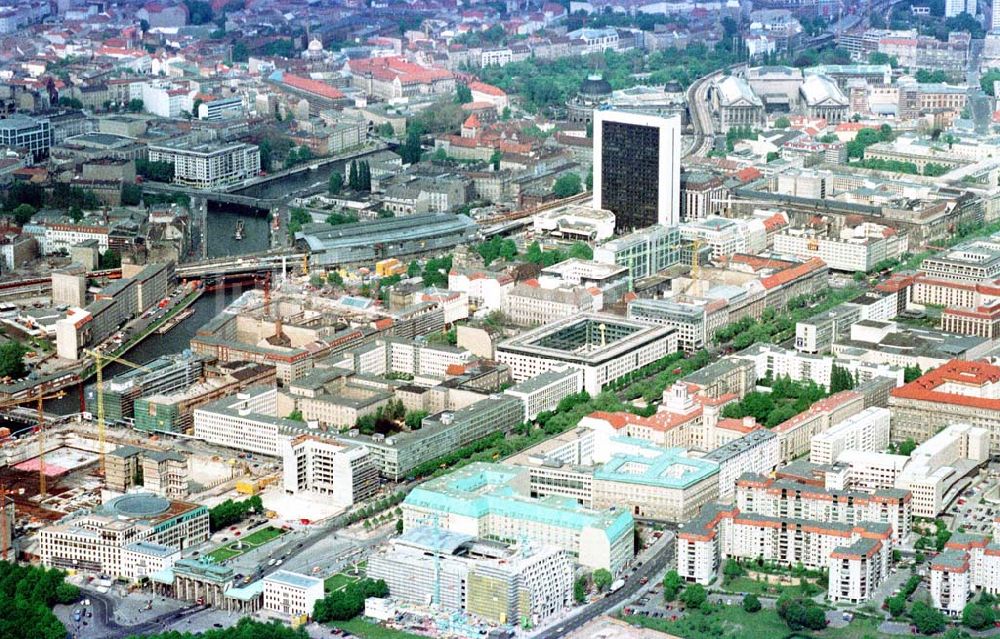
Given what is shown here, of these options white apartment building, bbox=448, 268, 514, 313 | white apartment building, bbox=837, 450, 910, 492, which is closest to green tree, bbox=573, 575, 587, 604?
white apartment building, bbox=837, 450, 910, 492

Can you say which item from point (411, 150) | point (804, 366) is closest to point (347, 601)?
point (804, 366)

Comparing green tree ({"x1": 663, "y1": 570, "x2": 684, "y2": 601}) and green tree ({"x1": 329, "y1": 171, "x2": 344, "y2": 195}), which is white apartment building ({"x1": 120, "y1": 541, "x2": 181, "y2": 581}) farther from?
green tree ({"x1": 329, "y1": 171, "x2": 344, "y2": 195})

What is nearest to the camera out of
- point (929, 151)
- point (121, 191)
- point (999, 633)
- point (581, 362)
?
point (999, 633)

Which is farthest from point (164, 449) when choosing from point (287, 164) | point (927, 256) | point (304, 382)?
point (287, 164)

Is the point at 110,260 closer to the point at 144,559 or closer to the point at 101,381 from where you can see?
the point at 101,381

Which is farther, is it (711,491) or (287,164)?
(287,164)

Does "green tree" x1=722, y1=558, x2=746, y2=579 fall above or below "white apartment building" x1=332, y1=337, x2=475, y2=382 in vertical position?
below

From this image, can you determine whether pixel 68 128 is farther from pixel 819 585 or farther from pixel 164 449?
pixel 819 585
